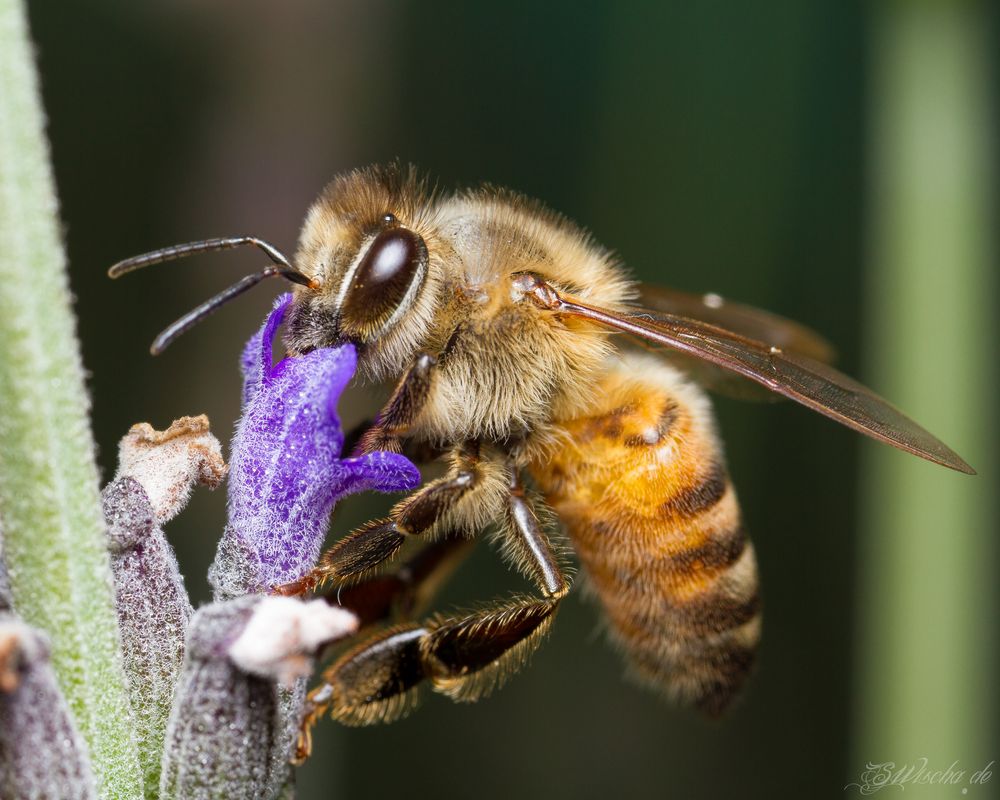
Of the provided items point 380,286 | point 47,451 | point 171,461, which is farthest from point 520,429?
point 47,451

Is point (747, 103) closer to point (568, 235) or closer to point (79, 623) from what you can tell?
point (568, 235)

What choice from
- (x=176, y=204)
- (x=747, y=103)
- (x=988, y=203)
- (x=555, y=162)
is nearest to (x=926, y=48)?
(x=988, y=203)

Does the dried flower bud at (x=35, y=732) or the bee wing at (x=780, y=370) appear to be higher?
the bee wing at (x=780, y=370)

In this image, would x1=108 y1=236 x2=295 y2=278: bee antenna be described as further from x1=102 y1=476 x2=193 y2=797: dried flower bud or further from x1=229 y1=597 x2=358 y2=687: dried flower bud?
x1=229 y1=597 x2=358 y2=687: dried flower bud

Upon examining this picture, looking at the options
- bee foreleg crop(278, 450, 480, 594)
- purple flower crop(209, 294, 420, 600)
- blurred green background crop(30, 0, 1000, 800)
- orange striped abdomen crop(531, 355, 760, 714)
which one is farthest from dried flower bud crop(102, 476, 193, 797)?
blurred green background crop(30, 0, 1000, 800)

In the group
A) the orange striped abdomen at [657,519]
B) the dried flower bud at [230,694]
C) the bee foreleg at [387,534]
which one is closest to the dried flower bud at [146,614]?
the dried flower bud at [230,694]

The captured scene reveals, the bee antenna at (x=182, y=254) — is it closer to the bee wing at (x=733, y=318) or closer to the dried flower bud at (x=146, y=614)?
the dried flower bud at (x=146, y=614)

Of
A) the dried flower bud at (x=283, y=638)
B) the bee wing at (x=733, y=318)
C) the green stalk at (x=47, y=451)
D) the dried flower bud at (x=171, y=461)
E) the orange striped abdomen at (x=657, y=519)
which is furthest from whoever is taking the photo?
the bee wing at (x=733, y=318)
